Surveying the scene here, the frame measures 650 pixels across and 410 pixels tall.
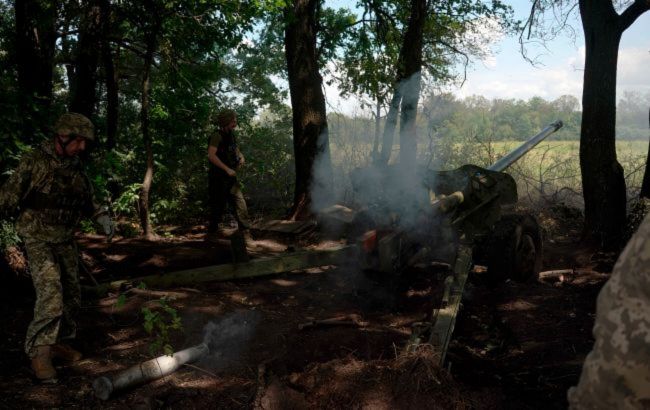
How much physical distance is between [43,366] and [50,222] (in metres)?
1.04

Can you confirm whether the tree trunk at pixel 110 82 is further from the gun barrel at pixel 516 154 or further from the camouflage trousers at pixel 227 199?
the gun barrel at pixel 516 154

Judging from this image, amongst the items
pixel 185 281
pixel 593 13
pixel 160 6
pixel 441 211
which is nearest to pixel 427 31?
pixel 593 13

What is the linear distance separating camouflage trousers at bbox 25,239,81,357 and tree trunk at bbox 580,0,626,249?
712 centimetres

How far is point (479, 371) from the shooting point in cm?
357

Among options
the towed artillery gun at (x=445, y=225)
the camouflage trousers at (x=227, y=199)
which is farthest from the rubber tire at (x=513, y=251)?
the camouflage trousers at (x=227, y=199)

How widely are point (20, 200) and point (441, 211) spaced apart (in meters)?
3.90

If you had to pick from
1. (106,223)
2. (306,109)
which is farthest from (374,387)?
(306,109)

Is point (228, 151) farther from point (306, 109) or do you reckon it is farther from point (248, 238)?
point (306, 109)

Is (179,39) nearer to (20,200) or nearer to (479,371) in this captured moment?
(20,200)

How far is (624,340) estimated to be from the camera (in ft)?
4.59

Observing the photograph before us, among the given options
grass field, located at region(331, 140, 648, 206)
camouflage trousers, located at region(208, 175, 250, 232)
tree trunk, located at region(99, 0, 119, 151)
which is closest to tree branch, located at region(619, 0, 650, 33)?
grass field, located at region(331, 140, 648, 206)

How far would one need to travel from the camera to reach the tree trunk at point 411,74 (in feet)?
34.3

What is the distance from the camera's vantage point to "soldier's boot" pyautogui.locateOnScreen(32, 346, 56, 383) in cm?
341

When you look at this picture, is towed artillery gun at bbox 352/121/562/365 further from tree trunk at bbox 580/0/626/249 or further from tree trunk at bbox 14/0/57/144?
tree trunk at bbox 14/0/57/144
